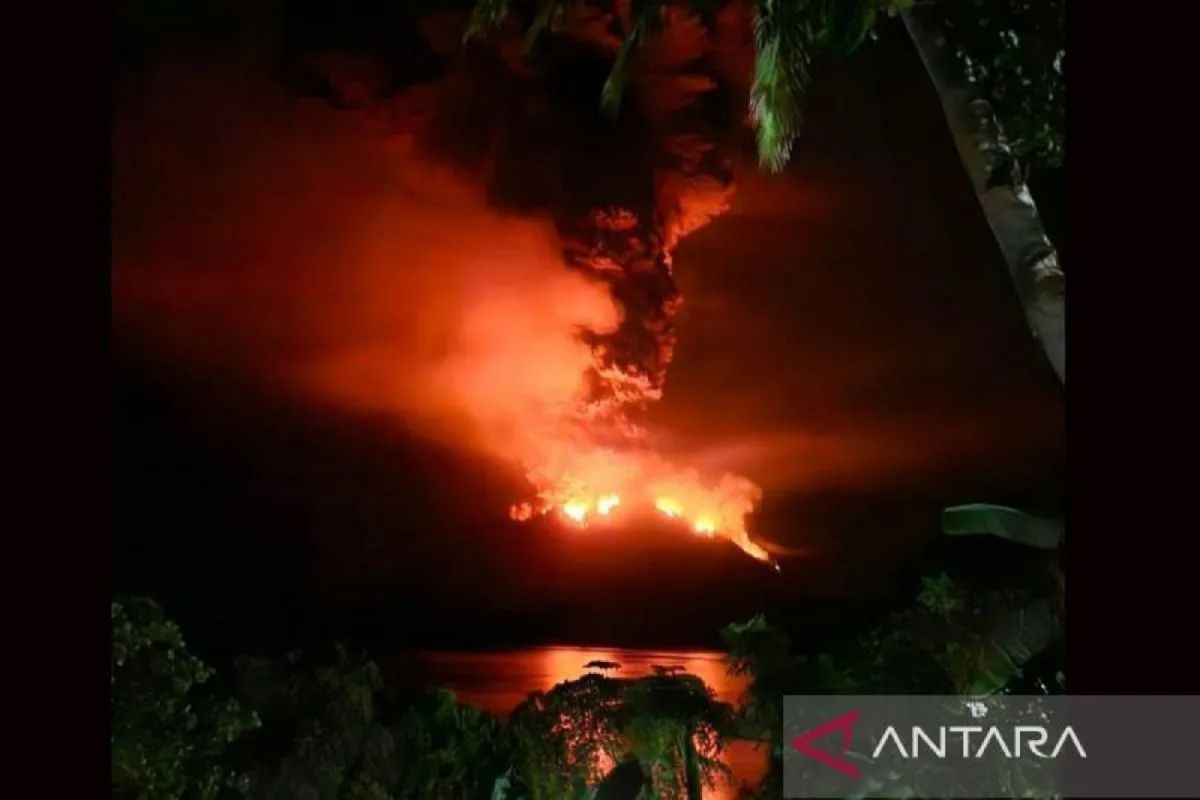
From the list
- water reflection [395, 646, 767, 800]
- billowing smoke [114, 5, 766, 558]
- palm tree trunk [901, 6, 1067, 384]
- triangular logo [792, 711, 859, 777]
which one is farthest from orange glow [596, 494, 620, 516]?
palm tree trunk [901, 6, 1067, 384]

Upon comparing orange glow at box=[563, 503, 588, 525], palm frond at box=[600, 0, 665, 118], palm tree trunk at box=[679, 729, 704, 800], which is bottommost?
palm tree trunk at box=[679, 729, 704, 800]

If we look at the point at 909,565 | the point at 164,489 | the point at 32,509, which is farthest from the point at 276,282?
the point at 909,565

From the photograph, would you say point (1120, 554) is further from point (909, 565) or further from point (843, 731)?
point (843, 731)

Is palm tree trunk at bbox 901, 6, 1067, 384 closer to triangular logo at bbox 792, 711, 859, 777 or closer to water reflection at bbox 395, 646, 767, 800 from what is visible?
triangular logo at bbox 792, 711, 859, 777

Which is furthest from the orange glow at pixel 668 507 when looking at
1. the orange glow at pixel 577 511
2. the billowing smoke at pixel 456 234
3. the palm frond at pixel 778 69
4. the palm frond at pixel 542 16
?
the palm frond at pixel 542 16

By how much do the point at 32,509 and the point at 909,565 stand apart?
1.87 meters

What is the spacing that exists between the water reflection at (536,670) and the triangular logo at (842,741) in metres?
0.17

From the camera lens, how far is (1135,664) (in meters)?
2.34

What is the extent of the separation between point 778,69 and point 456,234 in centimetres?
77

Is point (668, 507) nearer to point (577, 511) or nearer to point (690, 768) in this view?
point (577, 511)

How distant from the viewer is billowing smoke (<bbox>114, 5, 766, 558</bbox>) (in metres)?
2.56

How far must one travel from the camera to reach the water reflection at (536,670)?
2518 millimetres

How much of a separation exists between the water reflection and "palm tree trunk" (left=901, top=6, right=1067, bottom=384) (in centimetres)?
100

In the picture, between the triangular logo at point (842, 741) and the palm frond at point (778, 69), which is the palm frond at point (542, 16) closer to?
the palm frond at point (778, 69)
